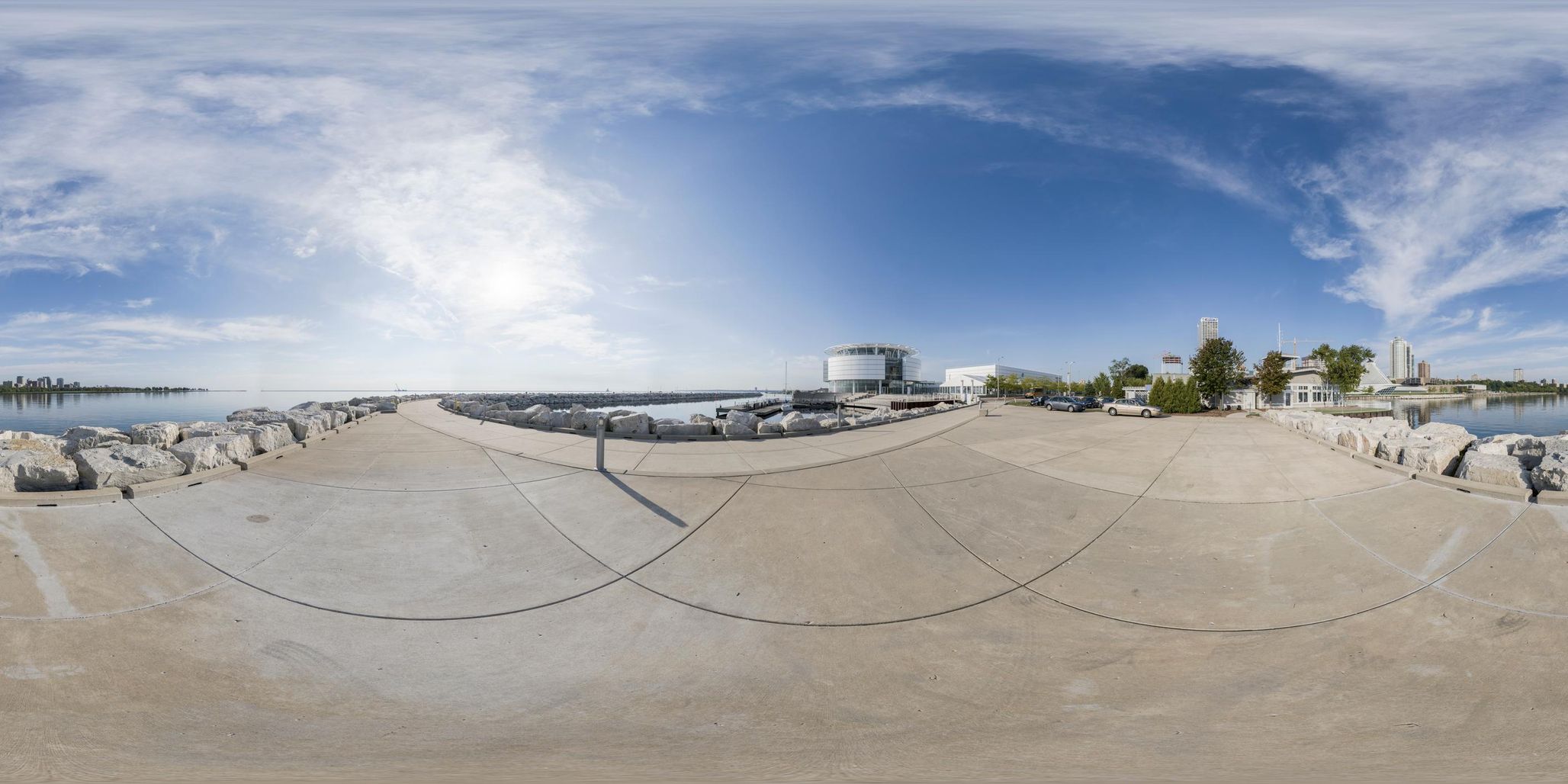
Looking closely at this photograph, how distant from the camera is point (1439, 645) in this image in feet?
12.5

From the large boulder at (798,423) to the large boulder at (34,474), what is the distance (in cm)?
856

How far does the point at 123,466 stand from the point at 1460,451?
14.1 m

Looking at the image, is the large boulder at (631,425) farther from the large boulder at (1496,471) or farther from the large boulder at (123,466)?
the large boulder at (1496,471)

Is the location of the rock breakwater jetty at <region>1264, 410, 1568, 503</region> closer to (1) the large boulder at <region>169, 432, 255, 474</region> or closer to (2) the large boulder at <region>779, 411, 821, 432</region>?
(2) the large boulder at <region>779, 411, 821, 432</region>

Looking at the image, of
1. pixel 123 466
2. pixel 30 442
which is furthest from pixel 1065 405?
pixel 30 442

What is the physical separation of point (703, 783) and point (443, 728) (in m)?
1.55

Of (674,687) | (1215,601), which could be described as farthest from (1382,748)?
(674,687)

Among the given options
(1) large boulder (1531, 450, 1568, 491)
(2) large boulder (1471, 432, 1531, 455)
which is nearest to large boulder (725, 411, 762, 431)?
(1) large boulder (1531, 450, 1568, 491)

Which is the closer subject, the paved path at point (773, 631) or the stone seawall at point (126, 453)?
the paved path at point (773, 631)

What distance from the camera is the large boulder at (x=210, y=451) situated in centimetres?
582

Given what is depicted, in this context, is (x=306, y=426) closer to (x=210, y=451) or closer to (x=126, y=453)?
(x=210, y=451)

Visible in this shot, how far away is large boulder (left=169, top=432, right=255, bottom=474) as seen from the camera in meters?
5.82

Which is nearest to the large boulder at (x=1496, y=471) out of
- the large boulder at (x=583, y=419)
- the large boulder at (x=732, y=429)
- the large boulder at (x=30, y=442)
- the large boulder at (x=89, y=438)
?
the large boulder at (x=732, y=429)

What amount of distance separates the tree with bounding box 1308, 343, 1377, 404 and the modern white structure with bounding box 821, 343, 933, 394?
159ft
